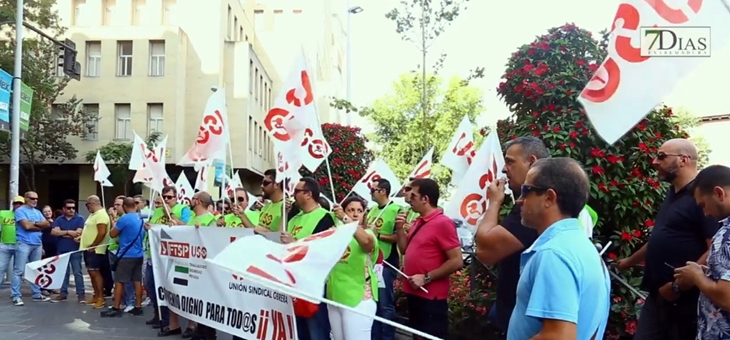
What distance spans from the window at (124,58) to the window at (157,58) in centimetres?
113

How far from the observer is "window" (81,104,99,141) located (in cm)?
3019

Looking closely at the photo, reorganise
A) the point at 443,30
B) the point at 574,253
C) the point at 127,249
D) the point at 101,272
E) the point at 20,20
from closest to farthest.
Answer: the point at 574,253 < the point at 127,249 < the point at 101,272 < the point at 443,30 < the point at 20,20

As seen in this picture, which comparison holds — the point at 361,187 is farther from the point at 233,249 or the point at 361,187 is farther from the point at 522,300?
the point at 522,300

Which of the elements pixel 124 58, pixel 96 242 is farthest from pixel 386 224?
pixel 124 58

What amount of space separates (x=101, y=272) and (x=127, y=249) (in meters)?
1.92

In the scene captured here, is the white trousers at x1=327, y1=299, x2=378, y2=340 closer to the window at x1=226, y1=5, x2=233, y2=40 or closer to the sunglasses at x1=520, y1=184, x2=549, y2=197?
the sunglasses at x1=520, y1=184, x2=549, y2=197

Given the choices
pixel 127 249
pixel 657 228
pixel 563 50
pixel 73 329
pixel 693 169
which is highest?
pixel 563 50

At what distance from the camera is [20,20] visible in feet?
56.7

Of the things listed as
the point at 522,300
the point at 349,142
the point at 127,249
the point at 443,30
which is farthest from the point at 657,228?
the point at 349,142

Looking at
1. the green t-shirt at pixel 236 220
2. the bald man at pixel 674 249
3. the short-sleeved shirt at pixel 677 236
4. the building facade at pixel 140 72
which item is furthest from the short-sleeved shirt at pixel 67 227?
the building facade at pixel 140 72

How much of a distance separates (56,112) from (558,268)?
31.7 m

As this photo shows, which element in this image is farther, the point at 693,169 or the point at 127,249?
the point at 127,249

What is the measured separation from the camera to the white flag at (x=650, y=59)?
3971 mm

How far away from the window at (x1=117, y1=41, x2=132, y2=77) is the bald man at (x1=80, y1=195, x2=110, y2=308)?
22.0 m
